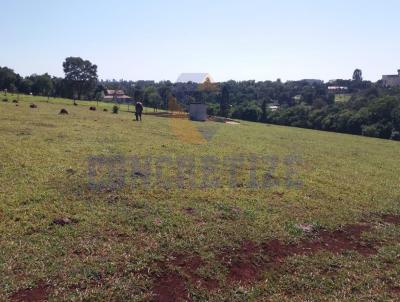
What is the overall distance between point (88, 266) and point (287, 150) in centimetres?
1660

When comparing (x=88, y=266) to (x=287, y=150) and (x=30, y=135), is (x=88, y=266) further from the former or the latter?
(x=287, y=150)

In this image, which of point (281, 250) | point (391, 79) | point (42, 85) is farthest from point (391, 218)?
point (391, 79)

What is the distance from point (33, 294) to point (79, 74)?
9493 cm

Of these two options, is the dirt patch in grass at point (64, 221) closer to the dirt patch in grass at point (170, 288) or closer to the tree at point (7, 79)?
the dirt patch in grass at point (170, 288)

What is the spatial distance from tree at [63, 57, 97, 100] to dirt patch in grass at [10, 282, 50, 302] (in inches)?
3595

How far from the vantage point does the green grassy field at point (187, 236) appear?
5.75 m

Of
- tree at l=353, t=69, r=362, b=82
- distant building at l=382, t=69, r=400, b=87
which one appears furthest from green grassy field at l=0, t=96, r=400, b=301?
tree at l=353, t=69, r=362, b=82

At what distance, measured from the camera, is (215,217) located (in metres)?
8.68

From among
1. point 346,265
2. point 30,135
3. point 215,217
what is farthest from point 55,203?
point 30,135

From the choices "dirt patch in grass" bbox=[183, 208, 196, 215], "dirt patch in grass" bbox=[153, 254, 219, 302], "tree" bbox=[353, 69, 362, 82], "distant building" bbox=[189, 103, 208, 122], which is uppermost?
"tree" bbox=[353, 69, 362, 82]

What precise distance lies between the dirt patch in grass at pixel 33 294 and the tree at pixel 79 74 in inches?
3595

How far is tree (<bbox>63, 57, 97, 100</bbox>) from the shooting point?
91.8 meters

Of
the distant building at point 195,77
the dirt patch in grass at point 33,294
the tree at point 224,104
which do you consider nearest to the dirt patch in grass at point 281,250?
the dirt patch in grass at point 33,294

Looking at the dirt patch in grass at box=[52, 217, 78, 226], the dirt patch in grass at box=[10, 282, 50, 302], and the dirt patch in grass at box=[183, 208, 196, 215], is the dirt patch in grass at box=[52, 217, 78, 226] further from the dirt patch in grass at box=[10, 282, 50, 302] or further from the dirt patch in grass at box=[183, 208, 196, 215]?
the dirt patch in grass at box=[183, 208, 196, 215]
